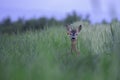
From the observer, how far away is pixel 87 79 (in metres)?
3.42

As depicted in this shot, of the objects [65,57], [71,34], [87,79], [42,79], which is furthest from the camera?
[71,34]

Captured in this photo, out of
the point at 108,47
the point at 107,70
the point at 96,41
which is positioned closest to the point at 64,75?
the point at 107,70

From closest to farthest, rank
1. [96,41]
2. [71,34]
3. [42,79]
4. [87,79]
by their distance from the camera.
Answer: [42,79], [87,79], [71,34], [96,41]

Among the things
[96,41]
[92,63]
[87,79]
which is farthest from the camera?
[96,41]

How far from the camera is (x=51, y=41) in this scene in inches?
277

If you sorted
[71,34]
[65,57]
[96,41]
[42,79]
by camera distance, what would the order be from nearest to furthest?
[42,79] < [65,57] < [71,34] < [96,41]

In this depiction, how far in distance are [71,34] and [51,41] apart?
0.94 meters

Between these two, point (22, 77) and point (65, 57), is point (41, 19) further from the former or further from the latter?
point (22, 77)

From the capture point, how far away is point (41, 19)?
28.3 metres

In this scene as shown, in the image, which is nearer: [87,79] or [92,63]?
[87,79]

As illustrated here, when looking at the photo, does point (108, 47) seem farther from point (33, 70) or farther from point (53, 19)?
point (53, 19)

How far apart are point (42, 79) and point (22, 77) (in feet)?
0.62

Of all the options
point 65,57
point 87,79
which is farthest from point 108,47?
point 87,79

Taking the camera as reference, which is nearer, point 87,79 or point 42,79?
point 42,79
